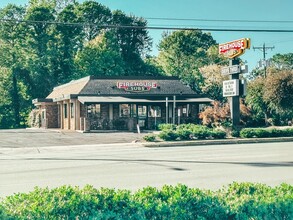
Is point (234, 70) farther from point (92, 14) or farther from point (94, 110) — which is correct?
point (92, 14)

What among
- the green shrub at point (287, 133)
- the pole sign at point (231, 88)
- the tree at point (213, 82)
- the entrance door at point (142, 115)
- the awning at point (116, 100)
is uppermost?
the tree at point (213, 82)

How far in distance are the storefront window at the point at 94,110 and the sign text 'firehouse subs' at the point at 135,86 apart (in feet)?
11.5

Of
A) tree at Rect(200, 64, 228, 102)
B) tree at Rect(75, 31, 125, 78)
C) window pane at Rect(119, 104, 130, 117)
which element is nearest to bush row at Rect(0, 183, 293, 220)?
window pane at Rect(119, 104, 130, 117)

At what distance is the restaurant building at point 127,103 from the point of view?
1483 inches

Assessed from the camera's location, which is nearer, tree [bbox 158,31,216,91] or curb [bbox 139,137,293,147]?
curb [bbox 139,137,293,147]

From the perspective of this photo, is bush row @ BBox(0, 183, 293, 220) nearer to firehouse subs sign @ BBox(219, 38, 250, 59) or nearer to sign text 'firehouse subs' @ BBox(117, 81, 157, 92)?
firehouse subs sign @ BBox(219, 38, 250, 59)

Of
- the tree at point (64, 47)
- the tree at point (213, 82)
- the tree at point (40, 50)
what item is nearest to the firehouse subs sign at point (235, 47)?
the tree at point (213, 82)

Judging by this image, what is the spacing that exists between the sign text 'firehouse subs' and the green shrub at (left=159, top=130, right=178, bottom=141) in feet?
48.6

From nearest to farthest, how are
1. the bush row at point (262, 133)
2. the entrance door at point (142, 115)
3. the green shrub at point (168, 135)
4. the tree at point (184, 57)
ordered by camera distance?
the green shrub at point (168, 135)
the bush row at point (262, 133)
the entrance door at point (142, 115)
the tree at point (184, 57)

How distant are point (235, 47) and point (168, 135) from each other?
889 centimetres

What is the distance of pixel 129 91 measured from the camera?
40.4 m

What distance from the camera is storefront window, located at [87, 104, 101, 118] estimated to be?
125 feet

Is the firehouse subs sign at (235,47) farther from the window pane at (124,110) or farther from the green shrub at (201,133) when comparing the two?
the window pane at (124,110)

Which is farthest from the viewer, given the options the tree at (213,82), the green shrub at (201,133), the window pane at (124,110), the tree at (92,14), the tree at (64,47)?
the tree at (92,14)
